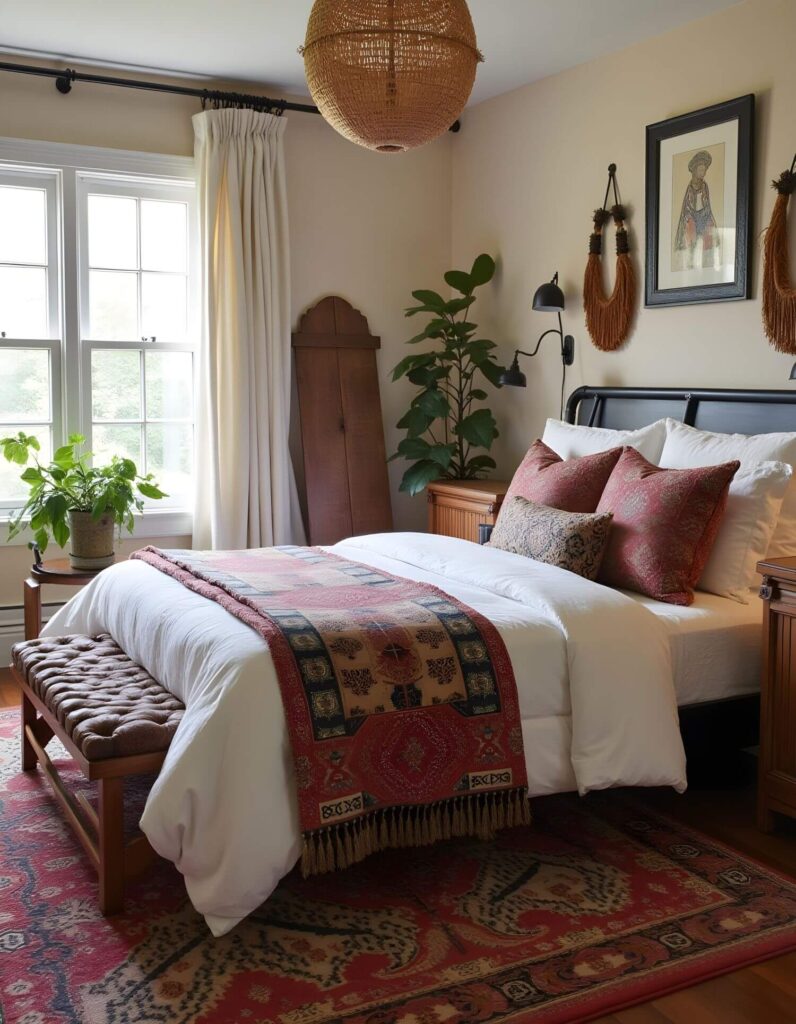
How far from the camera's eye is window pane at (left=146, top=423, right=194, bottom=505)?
4984mm

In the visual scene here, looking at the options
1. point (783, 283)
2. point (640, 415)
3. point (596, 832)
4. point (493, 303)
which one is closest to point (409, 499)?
point (493, 303)

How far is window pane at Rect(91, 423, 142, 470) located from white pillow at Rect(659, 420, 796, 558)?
2520 millimetres

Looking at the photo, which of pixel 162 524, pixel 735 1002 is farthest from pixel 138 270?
pixel 735 1002

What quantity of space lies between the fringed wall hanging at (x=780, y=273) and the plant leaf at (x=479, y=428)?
5.16 feet

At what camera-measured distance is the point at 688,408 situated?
13.0 ft

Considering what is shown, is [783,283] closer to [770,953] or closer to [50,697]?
[770,953]

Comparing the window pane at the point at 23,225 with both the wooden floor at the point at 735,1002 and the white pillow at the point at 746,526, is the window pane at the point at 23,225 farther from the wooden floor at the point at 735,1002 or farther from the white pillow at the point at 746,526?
the wooden floor at the point at 735,1002

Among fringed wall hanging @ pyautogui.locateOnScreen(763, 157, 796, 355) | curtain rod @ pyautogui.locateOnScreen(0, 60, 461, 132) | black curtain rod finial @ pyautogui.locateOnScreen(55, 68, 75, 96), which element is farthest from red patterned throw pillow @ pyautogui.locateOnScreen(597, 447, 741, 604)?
black curtain rod finial @ pyautogui.locateOnScreen(55, 68, 75, 96)

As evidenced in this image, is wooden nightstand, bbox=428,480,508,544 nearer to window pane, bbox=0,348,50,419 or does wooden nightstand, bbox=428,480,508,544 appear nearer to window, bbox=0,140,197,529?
window, bbox=0,140,197,529

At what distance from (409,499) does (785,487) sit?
8.62 ft

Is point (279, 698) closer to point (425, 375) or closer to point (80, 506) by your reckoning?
point (80, 506)

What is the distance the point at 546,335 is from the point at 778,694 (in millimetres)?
2417

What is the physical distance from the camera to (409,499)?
5582 millimetres

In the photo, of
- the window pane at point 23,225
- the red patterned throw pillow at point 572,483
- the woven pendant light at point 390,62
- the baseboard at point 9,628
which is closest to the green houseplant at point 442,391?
the red patterned throw pillow at point 572,483
